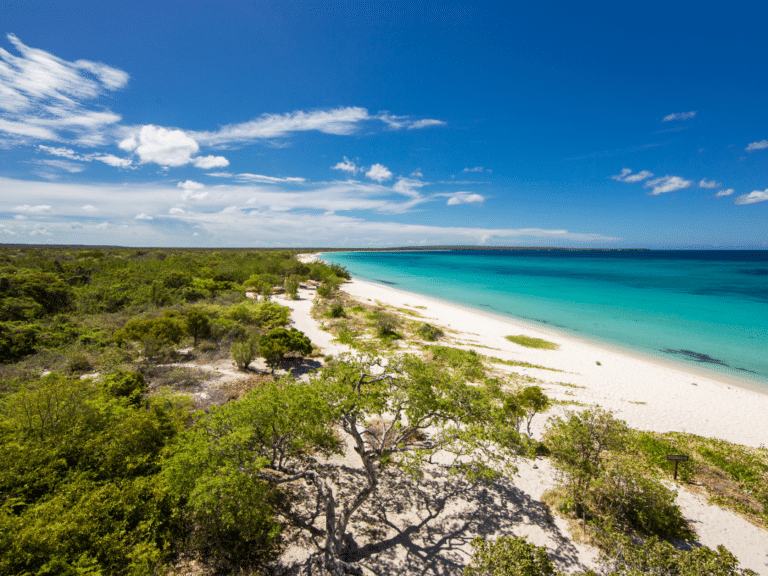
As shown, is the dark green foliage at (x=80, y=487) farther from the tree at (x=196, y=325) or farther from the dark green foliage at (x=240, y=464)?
the tree at (x=196, y=325)

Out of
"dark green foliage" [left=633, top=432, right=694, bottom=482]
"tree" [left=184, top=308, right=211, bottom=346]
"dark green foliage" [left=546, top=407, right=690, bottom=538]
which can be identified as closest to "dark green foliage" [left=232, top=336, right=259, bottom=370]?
"tree" [left=184, top=308, right=211, bottom=346]

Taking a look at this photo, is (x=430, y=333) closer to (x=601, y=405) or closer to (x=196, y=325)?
(x=601, y=405)

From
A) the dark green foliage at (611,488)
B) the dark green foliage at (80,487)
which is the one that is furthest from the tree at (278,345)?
the dark green foliage at (611,488)

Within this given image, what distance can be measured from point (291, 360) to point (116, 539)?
14.3m

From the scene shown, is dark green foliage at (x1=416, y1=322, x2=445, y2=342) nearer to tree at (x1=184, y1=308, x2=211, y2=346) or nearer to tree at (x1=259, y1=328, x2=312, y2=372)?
tree at (x1=259, y1=328, x2=312, y2=372)

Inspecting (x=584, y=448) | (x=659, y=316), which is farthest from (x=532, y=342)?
(x=659, y=316)

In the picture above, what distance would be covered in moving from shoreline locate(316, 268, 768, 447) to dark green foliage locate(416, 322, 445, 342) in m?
1.63

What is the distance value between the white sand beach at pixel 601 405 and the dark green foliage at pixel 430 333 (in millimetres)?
1165

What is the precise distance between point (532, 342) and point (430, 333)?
8954mm

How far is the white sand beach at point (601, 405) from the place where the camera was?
8281 millimetres

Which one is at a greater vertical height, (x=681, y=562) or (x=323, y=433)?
(x=323, y=433)

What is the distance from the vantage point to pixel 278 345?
18.1m

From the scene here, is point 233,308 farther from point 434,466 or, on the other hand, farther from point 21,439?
point 434,466

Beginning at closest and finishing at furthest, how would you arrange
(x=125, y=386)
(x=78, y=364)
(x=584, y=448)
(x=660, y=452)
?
(x=584, y=448) < (x=660, y=452) < (x=125, y=386) < (x=78, y=364)
